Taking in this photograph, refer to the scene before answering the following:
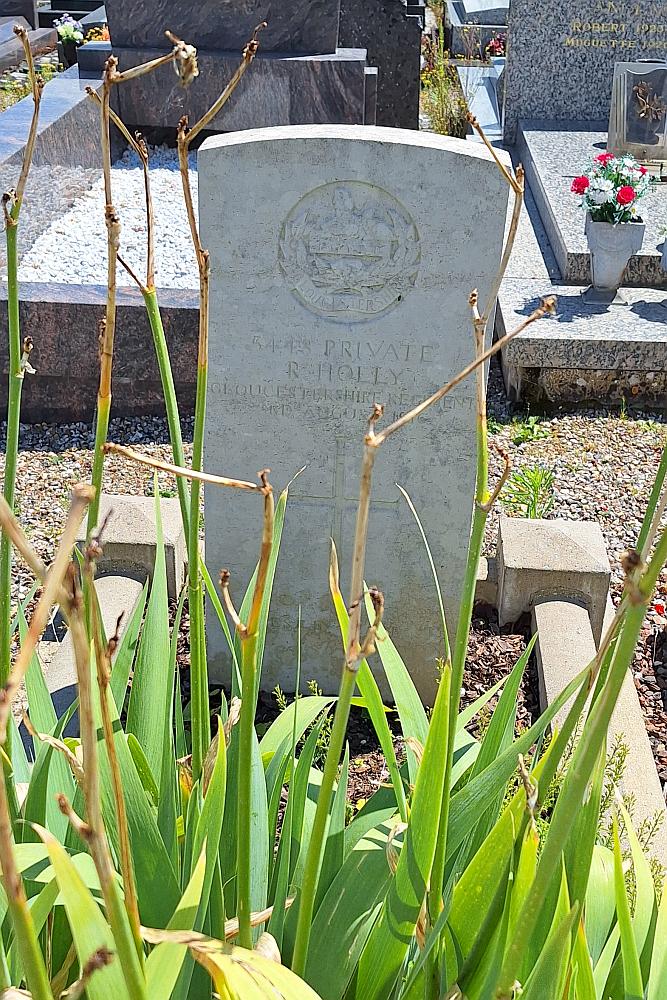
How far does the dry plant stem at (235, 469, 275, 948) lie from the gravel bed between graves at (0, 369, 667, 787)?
243 cm

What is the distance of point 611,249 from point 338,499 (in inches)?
111

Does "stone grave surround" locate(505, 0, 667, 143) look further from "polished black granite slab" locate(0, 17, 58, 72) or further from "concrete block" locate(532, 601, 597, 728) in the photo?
"concrete block" locate(532, 601, 597, 728)

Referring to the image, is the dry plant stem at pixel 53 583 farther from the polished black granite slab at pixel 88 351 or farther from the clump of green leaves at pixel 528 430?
the clump of green leaves at pixel 528 430

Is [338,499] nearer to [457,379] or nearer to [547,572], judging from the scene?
[547,572]

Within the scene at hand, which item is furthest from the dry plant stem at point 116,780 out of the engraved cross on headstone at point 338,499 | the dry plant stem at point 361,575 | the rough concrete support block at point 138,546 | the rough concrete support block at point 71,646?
the rough concrete support block at point 138,546

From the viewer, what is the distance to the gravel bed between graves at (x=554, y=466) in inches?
133

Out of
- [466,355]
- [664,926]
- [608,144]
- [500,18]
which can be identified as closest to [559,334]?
[466,355]

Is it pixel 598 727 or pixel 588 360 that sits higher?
pixel 598 727

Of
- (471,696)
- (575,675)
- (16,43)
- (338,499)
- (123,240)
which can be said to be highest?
(16,43)

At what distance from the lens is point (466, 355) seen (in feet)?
7.43

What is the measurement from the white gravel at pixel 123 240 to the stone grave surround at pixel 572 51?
2.40 metres

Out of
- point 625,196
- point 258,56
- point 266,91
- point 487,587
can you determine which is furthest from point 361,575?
point 258,56

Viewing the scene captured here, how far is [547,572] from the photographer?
271 centimetres

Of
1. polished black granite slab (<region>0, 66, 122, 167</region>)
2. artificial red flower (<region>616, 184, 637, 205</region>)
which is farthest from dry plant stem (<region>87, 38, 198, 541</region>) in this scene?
polished black granite slab (<region>0, 66, 122, 167</region>)
